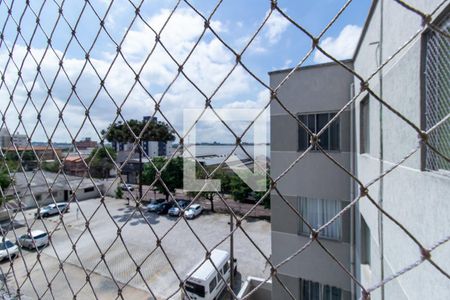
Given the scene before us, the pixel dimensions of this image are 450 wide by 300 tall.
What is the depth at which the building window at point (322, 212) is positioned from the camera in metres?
2.92

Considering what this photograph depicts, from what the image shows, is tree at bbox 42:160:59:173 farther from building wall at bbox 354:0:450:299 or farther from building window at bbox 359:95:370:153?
building window at bbox 359:95:370:153

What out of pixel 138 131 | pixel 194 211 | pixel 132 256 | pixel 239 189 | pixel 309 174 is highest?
pixel 138 131

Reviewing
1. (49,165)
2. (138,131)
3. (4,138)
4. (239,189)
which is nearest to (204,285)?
(49,165)

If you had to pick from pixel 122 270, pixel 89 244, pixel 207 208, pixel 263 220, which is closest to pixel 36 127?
pixel 122 270

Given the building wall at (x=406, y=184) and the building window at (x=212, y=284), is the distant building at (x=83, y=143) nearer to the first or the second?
the building wall at (x=406, y=184)

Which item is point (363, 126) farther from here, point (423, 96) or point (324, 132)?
point (423, 96)

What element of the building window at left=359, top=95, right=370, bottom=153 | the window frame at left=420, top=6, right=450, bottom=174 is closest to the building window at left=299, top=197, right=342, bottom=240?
the building window at left=359, top=95, right=370, bottom=153

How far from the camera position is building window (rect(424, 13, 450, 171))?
79cm

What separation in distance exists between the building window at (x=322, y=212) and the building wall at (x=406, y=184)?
1324 mm

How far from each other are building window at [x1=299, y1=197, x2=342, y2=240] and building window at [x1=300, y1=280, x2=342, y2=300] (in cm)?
63

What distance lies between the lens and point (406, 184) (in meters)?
1.07

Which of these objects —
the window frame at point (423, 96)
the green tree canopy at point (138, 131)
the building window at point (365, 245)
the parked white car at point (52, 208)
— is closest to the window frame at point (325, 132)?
the building window at point (365, 245)

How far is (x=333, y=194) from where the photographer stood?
291 centimetres

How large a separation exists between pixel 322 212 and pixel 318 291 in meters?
1.01
